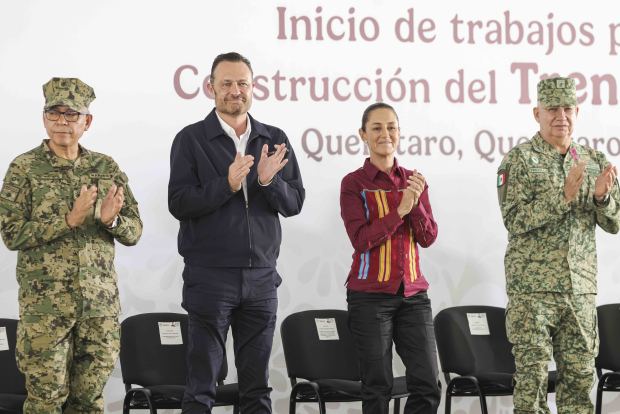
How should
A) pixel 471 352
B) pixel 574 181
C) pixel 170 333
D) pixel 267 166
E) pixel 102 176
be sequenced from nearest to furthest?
pixel 267 166 → pixel 102 176 → pixel 574 181 → pixel 170 333 → pixel 471 352

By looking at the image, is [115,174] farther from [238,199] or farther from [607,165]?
[607,165]

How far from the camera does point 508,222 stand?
3.46 metres

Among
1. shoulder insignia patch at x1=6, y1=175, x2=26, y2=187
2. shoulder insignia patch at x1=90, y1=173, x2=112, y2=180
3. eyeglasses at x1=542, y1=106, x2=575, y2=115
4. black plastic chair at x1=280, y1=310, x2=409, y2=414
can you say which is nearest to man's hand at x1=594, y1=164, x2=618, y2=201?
eyeglasses at x1=542, y1=106, x2=575, y2=115

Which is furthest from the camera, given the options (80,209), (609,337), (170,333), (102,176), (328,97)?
(328,97)

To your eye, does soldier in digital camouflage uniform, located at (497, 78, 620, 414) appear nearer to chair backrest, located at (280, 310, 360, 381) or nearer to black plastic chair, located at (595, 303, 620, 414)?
black plastic chair, located at (595, 303, 620, 414)

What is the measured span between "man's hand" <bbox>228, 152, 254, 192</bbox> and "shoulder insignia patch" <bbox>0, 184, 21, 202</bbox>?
2.91ft

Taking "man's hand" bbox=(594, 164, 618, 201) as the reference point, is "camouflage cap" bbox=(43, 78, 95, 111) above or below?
above

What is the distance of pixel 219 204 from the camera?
278cm

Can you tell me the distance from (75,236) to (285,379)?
1741 mm

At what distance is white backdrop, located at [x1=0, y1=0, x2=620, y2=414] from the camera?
12.7 feet

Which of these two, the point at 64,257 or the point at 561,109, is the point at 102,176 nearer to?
the point at 64,257

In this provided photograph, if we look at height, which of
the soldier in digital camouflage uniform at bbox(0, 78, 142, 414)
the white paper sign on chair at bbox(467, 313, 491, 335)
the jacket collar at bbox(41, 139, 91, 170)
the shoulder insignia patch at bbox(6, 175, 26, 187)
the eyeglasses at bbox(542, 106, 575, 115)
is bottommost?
the white paper sign on chair at bbox(467, 313, 491, 335)

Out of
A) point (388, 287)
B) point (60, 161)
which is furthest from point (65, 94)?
point (388, 287)

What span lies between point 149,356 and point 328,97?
1855 mm
